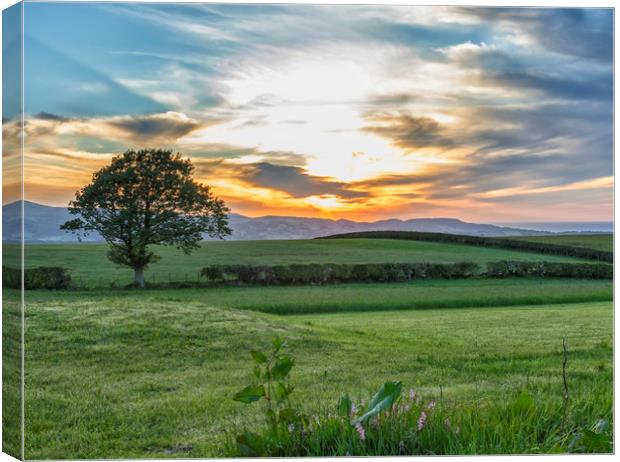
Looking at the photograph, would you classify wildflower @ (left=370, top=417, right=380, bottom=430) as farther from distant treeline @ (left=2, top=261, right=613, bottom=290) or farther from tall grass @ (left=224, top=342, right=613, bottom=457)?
distant treeline @ (left=2, top=261, right=613, bottom=290)

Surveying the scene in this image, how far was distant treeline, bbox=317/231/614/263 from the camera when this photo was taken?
784 centimetres

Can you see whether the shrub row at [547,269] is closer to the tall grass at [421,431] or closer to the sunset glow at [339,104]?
the sunset glow at [339,104]

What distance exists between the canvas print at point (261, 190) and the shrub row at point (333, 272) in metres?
0.09

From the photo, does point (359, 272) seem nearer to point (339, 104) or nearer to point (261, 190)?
point (261, 190)

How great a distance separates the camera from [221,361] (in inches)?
291

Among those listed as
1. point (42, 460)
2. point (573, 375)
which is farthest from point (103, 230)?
point (573, 375)

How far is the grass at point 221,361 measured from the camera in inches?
242

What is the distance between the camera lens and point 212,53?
7043mm

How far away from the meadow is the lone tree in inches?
8.5

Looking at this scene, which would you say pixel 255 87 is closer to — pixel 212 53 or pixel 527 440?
pixel 212 53

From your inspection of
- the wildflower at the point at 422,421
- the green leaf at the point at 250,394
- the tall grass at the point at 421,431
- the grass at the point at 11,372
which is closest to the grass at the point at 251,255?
the grass at the point at 11,372

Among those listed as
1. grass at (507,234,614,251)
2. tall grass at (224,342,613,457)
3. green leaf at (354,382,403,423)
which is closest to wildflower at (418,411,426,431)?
tall grass at (224,342,613,457)

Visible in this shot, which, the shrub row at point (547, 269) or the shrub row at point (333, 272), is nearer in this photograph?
the shrub row at point (333, 272)

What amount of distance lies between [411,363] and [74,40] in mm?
4635
